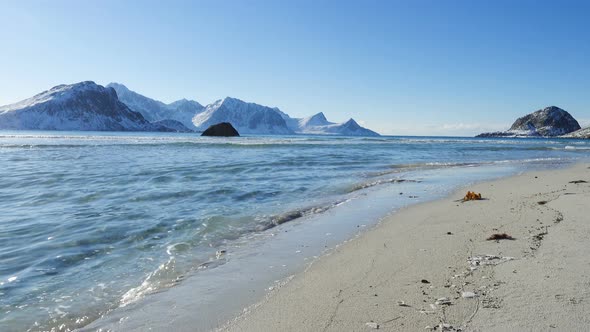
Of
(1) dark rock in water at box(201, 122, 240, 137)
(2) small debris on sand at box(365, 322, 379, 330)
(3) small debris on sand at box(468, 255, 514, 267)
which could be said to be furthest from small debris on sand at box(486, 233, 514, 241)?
(1) dark rock in water at box(201, 122, 240, 137)

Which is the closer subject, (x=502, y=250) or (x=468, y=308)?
(x=468, y=308)

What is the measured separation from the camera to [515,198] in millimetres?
11352

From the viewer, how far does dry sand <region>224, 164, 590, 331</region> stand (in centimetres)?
360

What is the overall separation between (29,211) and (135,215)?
330 cm

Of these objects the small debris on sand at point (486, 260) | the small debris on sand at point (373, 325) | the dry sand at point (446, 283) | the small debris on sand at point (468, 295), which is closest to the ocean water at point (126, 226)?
the dry sand at point (446, 283)

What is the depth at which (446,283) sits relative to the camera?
14.9ft

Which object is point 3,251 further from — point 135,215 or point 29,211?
point 29,211

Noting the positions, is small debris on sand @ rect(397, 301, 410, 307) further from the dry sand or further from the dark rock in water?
the dark rock in water

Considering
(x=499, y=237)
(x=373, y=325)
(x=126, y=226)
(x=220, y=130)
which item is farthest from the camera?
(x=220, y=130)

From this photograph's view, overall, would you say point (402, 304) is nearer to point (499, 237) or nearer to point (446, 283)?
point (446, 283)

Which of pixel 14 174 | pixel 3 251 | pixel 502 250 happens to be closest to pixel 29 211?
pixel 3 251

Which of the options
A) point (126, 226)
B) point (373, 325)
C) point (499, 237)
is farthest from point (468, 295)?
point (126, 226)

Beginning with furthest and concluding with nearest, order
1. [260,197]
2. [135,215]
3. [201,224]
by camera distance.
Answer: [260,197], [135,215], [201,224]

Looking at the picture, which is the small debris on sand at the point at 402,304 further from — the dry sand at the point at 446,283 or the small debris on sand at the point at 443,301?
the small debris on sand at the point at 443,301
